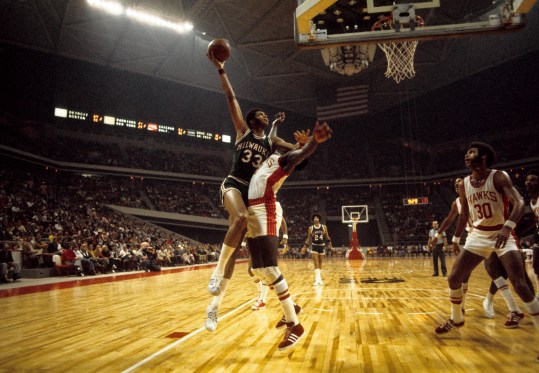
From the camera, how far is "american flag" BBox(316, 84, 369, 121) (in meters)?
29.5

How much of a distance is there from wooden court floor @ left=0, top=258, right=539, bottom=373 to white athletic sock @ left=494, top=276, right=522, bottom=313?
0.77 ft

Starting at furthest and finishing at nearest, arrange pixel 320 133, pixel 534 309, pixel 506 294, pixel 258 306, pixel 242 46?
pixel 242 46
pixel 258 306
pixel 506 294
pixel 534 309
pixel 320 133

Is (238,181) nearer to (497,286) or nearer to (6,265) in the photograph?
(497,286)

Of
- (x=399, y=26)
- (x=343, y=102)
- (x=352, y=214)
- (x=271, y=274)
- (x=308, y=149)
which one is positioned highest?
(x=343, y=102)

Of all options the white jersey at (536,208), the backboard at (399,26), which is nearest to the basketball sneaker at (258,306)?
the white jersey at (536,208)

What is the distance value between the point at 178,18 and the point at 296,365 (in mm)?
24869

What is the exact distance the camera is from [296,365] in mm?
3172

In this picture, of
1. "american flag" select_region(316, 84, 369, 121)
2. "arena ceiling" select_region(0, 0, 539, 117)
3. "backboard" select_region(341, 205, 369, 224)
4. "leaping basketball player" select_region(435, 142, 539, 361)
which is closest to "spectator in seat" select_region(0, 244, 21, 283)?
"leaping basketball player" select_region(435, 142, 539, 361)

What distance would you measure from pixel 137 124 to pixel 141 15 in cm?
1267

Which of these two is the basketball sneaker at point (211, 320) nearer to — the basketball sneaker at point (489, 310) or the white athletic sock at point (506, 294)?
the white athletic sock at point (506, 294)

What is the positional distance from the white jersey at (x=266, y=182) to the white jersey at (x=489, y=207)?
2.16 meters

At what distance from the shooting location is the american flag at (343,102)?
2950 centimetres

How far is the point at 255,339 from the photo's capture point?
413cm

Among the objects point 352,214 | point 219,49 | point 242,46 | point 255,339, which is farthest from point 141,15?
point 255,339
